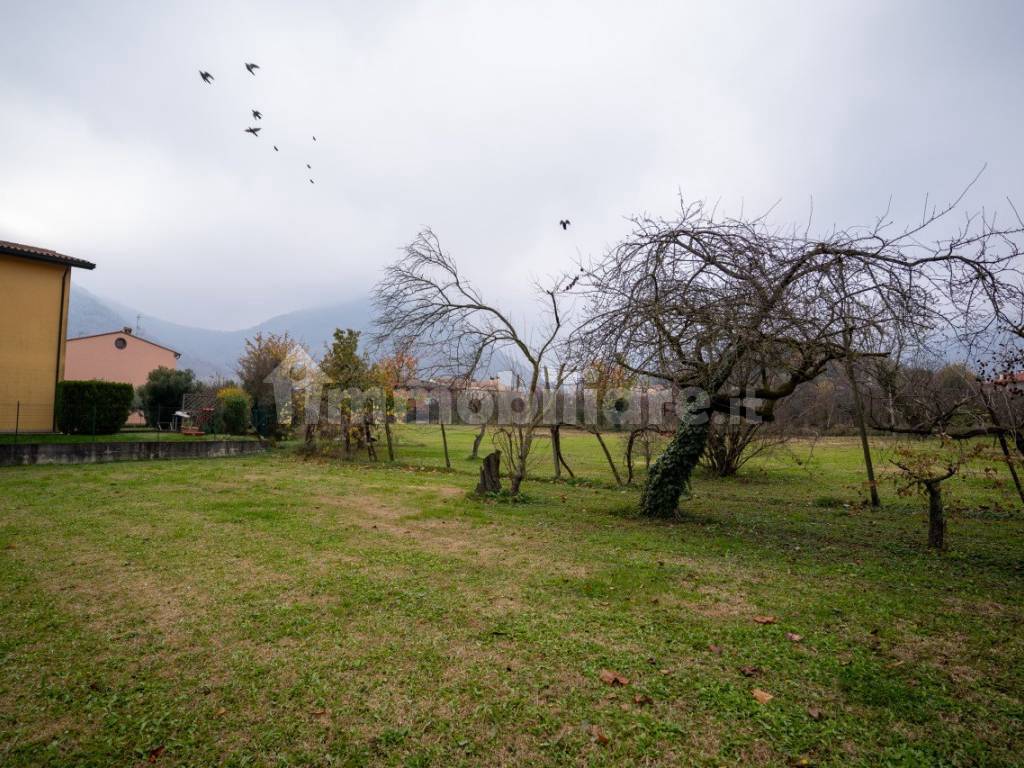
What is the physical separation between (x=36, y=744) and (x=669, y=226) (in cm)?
718

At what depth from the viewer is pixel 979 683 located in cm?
315

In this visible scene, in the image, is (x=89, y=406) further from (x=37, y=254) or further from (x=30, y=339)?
(x=37, y=254)

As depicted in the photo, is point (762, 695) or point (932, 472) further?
point (932, 472)

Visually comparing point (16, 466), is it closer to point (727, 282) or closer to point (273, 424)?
point (273, 424)

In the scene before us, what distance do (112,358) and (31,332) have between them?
62.4 feet

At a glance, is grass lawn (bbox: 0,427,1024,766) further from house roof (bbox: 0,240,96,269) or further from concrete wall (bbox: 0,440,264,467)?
house roof (bbox: 0,240,96,269)

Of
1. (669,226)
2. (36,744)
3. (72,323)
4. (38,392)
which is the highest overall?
(72,323)

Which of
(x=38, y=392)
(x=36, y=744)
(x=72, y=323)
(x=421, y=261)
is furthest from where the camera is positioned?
(x=72, y=323)

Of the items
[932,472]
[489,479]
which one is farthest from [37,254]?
[932,472]

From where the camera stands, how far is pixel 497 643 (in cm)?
366

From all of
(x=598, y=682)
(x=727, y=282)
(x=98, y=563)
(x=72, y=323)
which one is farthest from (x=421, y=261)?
(x=72, y=323)

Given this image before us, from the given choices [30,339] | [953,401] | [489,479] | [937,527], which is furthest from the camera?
[30,339]

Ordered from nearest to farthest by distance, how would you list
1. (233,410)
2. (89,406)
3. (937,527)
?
(937,527), (89,406), (233,410)

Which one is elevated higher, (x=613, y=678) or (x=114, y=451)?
(x=114, y=451)
